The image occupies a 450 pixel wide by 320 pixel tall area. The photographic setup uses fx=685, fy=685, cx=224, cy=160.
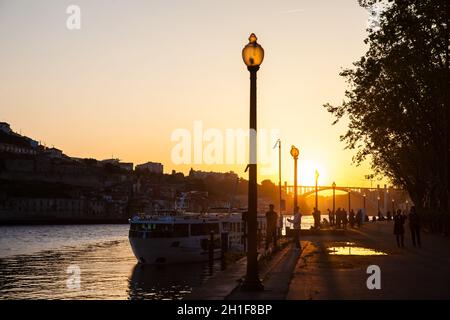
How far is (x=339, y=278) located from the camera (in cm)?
2017

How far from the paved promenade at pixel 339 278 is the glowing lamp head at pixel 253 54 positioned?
5.71 meters

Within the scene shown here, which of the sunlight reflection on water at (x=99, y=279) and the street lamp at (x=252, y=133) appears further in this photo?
the sunlight reflection on water at (x=99, y=279)

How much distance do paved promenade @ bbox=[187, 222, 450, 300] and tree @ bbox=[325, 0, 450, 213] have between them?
1629cm

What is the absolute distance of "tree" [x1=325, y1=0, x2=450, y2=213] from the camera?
138ft

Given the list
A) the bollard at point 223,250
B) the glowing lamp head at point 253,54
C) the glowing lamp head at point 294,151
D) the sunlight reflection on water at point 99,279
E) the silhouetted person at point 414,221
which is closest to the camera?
the glowing lamp head at point 253,54

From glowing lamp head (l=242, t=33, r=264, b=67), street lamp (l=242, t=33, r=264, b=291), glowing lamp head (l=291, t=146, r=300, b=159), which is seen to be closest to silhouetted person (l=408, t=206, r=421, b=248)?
glowing lamp head (l=291, t=146, r=300, b=159)

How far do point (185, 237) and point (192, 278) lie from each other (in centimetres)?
992

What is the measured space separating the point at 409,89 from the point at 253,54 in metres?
33.9

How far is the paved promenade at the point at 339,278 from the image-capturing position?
53.5 ft

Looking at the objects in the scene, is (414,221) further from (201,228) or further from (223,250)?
(201,228)

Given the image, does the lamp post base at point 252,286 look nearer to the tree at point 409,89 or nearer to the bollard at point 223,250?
the bollard at point 223,250

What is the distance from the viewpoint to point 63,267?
170 feet

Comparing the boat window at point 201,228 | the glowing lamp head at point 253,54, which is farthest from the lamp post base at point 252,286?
the boat window at point 201,228

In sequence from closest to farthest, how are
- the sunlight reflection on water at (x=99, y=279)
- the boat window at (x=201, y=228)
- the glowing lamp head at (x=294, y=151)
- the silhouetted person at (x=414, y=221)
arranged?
the sunlight reflection on water at (x=99, y=279) → the silhouetted person at (x=414, y=221) → the glowing lamp head at (x=294, y=151) → the boat window at (x=201, y=228)
